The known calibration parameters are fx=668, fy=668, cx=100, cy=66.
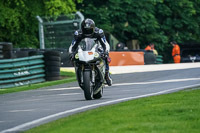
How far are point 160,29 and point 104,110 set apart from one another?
39013 mm

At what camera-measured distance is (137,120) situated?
8.78m

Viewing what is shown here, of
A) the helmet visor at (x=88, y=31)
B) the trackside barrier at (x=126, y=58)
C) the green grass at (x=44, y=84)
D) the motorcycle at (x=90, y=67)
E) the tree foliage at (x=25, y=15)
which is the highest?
the tree foliage at (x=25, y=15)

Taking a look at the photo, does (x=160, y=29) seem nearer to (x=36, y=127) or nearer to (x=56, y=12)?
(x=56, y=12)

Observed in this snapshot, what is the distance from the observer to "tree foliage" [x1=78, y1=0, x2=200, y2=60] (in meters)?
44.2

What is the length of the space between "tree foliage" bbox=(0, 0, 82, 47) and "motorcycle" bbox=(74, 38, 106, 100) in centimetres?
1838

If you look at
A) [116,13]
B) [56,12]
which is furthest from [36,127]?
[116,13]

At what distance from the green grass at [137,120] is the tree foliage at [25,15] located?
72.4 feet

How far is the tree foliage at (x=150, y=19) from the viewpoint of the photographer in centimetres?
4422

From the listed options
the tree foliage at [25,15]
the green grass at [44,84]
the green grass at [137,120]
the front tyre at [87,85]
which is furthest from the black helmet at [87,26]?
the tree foliage at [25,15]

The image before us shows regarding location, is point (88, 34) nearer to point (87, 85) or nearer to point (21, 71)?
point (87, 85)

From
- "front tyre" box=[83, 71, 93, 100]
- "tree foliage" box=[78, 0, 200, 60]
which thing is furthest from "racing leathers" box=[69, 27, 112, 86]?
"tree foliage" box=[78, 0, 200, 60]

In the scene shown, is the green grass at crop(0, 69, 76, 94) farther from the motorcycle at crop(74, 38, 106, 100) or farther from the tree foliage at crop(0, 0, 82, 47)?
the motorcycle at crop(74, 38, 106, 100)

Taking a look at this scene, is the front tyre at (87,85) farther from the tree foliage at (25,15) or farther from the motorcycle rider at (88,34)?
the tree foliage at (25,15)

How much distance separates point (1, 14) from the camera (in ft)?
109
